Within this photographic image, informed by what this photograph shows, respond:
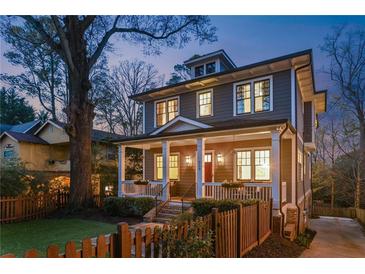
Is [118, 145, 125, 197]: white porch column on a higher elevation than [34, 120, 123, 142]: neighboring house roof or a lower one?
lower

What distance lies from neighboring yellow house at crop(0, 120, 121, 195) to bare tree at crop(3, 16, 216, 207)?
4085 millimetres

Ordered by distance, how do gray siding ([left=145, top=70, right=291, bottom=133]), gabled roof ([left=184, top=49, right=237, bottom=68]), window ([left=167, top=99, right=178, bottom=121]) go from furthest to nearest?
window ([left=167, top=99, right=178, bottom=121]), gabled roof ([left=184, top=49, right=237, bottom=68]), gray siding ([left=145, top=70, right=291, bottom=133])

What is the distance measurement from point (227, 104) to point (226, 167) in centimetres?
210

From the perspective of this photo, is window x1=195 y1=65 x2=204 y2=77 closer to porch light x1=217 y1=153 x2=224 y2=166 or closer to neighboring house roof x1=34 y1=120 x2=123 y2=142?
porch light x1=217 y1=153 x2=224 y2=166

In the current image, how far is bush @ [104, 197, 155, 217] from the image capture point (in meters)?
7.09

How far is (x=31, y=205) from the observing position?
7.34 meters

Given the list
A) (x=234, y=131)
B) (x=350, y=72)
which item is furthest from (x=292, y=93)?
(x=234, y=131)

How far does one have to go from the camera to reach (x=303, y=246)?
586cm

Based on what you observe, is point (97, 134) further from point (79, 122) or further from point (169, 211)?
point (169, 211)

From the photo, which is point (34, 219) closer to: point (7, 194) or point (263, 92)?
point (7, 194)

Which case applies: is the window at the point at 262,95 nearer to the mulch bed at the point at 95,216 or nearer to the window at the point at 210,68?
the window at the point at 210,68

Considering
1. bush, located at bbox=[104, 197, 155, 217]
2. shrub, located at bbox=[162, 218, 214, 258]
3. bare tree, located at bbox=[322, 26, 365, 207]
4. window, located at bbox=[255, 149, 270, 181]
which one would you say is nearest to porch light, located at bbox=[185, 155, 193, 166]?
window, located at bbox=[255, 149, 270, 181]

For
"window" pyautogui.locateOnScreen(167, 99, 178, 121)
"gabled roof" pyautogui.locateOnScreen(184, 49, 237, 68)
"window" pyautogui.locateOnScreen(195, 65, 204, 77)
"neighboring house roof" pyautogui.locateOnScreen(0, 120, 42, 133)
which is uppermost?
"gabled roof" pyautogui.locateOnScreen(184, 49, 237, 68)

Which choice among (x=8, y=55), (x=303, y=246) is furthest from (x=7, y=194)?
(x=303, y=246)
